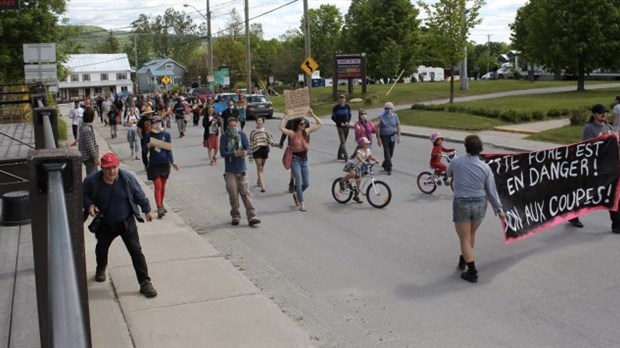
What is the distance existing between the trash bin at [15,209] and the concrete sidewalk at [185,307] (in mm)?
1678

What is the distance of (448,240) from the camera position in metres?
9.50

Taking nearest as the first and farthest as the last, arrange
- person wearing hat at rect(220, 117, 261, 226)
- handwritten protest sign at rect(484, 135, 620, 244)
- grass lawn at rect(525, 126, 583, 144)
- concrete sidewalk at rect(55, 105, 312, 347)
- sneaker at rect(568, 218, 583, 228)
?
concrete sidewalk at rect(55, 105, 312, 347) < handwritten protest sign at rect(484, 135, 620, 244) < sneaker at rect(568, 218, 583, 228) < person wearing hat at rect(220, 117, 261, 226) < grass lawn at rect(525, 126, 583, 144)

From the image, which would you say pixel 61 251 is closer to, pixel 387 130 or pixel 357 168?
pixel 357 168

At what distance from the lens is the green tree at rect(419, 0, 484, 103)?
107ft

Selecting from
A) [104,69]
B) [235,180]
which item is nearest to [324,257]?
[235,180]

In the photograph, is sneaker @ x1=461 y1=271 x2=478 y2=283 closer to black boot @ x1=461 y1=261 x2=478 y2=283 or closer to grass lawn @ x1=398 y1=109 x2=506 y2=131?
black boot @ x1=461 y1=261 x2=478 y2=283

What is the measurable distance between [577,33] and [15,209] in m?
37.1

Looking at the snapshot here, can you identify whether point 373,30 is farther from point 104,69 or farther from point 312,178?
point 104,69

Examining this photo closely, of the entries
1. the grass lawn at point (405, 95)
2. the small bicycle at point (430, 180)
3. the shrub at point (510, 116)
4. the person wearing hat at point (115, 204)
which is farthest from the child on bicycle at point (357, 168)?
the grass lawn at point (405, 95)

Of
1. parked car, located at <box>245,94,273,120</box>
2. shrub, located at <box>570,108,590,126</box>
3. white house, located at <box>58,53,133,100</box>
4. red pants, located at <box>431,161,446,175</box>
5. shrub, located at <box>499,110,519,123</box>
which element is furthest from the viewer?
white house, located at <box>58,53,133,100</box>

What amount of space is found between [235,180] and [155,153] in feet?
5.67

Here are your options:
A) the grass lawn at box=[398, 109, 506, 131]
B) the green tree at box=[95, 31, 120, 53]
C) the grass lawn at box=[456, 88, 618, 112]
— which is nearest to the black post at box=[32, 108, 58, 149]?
the grass lawn at box=[398, 109, 506, 131]

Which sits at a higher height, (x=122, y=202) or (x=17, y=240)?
(x=122, y=202)

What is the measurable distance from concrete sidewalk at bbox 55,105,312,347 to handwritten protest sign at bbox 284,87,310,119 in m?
3.95
